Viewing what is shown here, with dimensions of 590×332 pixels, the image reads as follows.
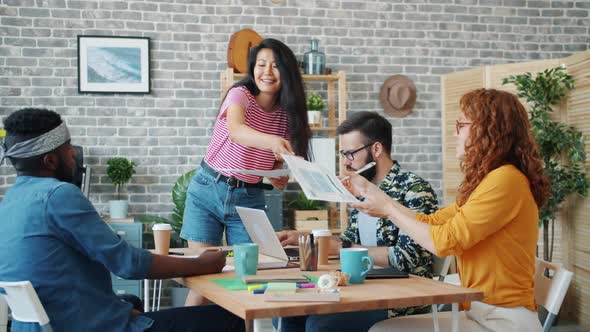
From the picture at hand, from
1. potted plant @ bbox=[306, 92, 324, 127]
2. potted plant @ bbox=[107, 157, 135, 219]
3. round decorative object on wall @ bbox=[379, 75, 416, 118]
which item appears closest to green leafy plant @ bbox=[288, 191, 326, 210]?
potted plant @ bbox=[306, 92, 324, 127]

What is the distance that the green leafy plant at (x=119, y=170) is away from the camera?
18.1 ft

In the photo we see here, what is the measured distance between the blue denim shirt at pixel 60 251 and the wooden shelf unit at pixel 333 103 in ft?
12.5

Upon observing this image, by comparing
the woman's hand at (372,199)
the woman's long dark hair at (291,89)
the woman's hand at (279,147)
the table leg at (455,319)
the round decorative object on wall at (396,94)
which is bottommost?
the table leg at (455,319)

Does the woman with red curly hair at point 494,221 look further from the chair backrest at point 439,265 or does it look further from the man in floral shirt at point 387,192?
the chair backrest at point 439,265

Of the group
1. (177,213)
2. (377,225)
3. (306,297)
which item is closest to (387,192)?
(377,225)

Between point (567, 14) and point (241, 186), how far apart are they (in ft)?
15.6

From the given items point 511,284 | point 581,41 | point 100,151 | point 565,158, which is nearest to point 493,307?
point 511,284

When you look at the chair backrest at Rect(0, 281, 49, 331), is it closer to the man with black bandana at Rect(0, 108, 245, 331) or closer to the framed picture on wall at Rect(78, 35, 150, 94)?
the man with black bandana at Rect(0, 108, 245, 331)

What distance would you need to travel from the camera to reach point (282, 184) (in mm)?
3066

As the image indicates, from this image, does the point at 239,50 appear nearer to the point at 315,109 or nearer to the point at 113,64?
Answer: the point at 315,109

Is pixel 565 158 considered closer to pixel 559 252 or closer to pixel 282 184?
pixel 559 252

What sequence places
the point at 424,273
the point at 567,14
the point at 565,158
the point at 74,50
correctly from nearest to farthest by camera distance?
the point at 424,273 < the point at 565,158 < the point at 74,50 < the point at 567,14

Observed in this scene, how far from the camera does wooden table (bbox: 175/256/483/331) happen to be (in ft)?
5.40

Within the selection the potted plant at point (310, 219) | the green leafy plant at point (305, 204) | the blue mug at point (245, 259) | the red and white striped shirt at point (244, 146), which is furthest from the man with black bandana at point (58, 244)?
the green leafy plant at point (305, 204)
